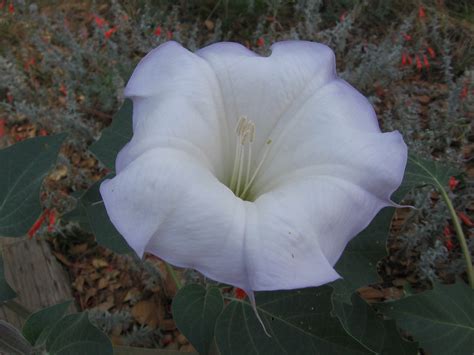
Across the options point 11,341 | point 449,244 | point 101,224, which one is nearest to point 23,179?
point 101,224

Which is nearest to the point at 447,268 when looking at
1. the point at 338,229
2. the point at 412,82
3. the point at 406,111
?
the point at 406,111

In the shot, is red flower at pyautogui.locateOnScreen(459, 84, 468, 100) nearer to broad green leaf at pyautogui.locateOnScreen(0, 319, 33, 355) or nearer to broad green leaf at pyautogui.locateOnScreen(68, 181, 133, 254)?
broad green leaf at pyautogui.locateOnScreen(68, 181, 133, 254)

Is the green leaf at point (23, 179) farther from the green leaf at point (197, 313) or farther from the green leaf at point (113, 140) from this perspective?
the green leaf at point (197, 313)

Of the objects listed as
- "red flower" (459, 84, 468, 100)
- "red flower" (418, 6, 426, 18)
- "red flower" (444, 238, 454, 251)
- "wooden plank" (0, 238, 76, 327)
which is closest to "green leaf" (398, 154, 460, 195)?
"red flower" (444, 238, 454, 251)

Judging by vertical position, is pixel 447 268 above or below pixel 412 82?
below

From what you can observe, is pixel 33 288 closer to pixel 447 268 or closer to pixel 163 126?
pixel 163 126

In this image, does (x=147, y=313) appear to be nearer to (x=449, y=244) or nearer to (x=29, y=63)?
(x=449, y=244)

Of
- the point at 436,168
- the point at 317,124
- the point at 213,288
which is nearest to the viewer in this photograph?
the point at 317,124
